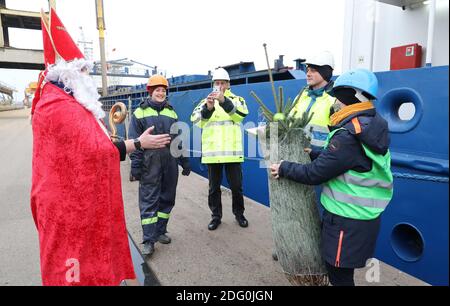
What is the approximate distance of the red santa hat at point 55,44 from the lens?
203cm

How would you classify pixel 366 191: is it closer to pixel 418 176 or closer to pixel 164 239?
pixel 418 176

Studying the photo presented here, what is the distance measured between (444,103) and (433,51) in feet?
1.92

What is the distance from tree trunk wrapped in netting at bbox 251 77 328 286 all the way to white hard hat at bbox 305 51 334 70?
2.32ft

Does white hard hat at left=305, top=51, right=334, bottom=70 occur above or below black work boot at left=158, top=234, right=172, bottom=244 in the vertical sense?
above

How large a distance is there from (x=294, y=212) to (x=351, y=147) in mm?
598

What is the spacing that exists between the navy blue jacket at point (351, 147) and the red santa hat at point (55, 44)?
167cm

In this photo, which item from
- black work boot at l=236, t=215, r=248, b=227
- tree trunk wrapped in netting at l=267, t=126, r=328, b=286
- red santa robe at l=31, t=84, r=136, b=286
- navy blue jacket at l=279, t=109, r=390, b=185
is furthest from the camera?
black work boot at l=236, t=215, r=248, b=227

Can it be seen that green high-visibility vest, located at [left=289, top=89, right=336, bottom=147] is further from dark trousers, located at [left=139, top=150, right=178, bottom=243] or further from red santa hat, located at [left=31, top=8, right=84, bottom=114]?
red santa hat, located at [left=31, top=8, right=84, bottom=114]

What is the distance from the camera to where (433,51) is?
247 cm

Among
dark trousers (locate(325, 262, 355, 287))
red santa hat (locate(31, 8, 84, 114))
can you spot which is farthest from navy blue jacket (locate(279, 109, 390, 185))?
red santa hat (locate(31, 8, 84, 114))

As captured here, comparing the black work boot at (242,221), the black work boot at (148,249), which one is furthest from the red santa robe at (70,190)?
the black work boot at (242,221)

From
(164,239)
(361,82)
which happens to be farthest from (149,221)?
(361,82)

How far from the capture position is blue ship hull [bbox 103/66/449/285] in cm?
220

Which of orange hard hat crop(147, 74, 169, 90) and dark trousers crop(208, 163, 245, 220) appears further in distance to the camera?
dark trousers crop(208, 163, 245, 220)
